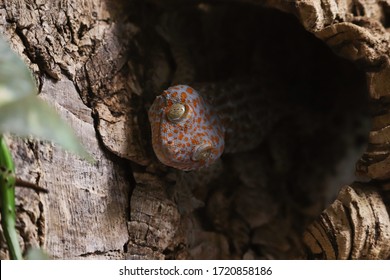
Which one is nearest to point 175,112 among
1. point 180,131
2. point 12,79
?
point 180,131

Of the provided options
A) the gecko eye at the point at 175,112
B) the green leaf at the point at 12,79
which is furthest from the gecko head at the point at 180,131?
the green leaf at the point at 12,79

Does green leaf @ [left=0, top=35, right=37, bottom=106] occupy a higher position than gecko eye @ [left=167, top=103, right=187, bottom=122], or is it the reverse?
green leaf @ [left=0, top=35, right=37, bottom=106]

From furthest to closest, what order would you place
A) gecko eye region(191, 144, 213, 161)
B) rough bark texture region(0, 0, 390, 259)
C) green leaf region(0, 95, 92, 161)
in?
gecko eye region(191, 144, 213, 161) < rough bark texture region(0, 0, 390, 259) < green leaf region(0, 95, 92, 161)

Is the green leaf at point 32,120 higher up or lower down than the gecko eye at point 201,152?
higher up

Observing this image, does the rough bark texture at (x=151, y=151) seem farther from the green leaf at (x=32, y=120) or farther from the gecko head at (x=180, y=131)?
the green leaf at (x=32, y=120)

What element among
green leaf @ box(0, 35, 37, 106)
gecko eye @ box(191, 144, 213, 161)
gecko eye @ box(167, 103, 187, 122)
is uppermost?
green leaf @ box(0, 35, 37, 106)

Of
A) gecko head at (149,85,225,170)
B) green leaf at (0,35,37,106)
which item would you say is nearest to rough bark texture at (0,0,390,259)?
gecko head at (149,85,225,170)

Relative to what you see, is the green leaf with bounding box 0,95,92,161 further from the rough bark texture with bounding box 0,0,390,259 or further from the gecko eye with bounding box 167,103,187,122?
the gecko eye with bounding box 167,103,187,122
